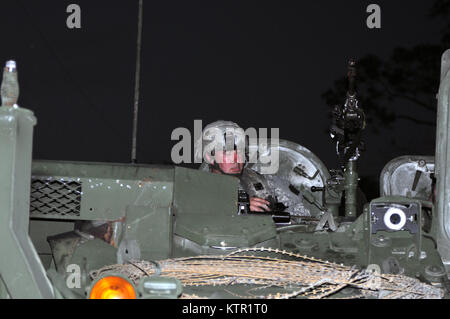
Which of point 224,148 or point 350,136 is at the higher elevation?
point 350,136

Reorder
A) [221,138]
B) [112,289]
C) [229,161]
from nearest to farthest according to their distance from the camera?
[112,289], [221,138], [229,161]

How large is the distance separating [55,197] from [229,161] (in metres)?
2.49

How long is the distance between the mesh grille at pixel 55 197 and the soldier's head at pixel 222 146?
227cm

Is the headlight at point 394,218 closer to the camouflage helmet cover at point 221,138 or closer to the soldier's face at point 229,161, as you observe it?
the camouflage helmet cover at point 221,138

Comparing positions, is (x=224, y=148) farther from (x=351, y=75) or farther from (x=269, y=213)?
(x=269, y=213)

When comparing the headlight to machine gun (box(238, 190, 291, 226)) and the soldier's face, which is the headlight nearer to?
machine gun (box(238, 190, 291, 226))

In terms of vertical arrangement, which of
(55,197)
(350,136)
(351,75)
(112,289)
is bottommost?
(112,289)

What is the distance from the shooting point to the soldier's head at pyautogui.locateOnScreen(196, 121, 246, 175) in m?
5.94

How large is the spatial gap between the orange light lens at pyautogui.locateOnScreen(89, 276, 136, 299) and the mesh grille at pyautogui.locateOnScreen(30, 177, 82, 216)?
1252 mm

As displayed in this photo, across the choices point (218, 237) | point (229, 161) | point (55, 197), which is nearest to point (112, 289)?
point (218, 237)

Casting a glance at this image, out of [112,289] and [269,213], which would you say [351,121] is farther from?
[112,289]

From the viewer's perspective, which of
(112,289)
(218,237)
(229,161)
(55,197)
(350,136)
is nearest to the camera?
(112,289)

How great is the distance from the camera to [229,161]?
6.13 m

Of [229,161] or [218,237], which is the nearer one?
[218,237]
